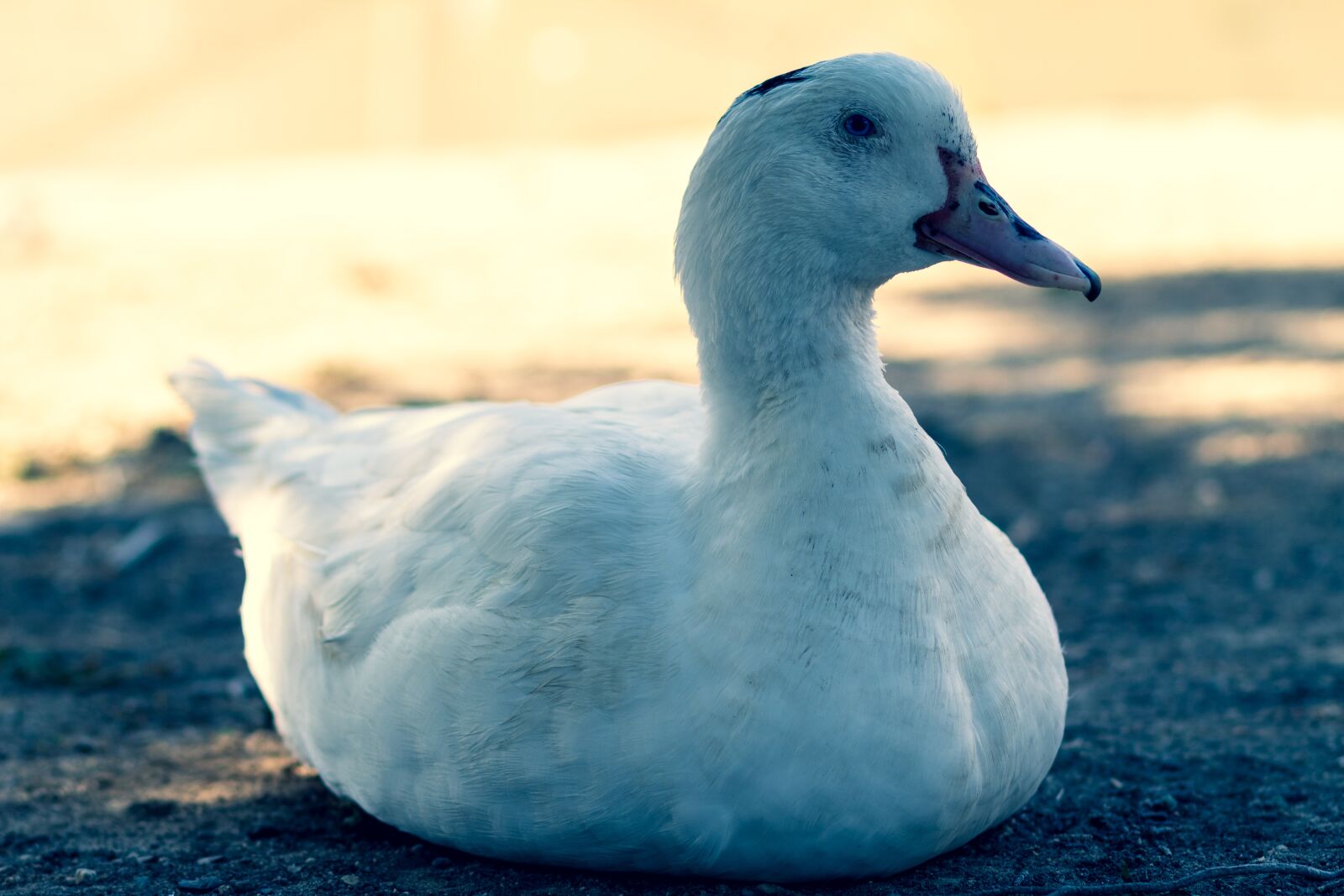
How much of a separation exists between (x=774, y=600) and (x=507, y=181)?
10985 mm

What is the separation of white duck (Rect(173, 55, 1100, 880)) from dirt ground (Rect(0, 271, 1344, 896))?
0.75ft

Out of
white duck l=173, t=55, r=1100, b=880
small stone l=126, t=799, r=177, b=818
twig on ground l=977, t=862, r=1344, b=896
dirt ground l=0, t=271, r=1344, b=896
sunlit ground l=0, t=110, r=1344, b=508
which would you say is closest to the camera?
white duck l=173, t=55, r=1100, b=880

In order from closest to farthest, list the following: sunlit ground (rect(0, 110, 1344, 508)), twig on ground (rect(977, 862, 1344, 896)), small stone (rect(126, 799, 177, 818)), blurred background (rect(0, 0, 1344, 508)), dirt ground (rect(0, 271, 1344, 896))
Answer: twig on ground (rect(977, 862, 1344, 896)) → dirt ground (rect(0, 271, 1344, 896)) → small stone (rect(126, 799, 177, 818)) → sunlit ground (rect(0, 110, 1344, 508)) → blurred background (rect(0, 0, 1344, 508))

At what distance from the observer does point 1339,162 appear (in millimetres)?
13164

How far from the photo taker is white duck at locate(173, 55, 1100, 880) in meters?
2.72

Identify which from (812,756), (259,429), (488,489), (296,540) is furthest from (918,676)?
(259,429)

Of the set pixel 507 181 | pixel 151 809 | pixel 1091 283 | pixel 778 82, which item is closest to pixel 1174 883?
pixel 1091 283

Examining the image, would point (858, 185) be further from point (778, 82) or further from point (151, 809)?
point (151, 809)

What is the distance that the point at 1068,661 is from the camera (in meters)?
4.63

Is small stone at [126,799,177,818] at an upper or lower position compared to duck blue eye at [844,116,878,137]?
lower

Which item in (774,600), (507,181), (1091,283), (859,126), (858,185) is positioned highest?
(507,181)

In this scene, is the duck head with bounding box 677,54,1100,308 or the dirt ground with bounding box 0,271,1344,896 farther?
the dirt ground with bounding box 0,271,1344,896

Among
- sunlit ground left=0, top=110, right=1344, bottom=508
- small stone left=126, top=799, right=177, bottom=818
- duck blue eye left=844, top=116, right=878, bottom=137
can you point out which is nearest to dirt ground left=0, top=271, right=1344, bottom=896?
small stone left=126, top=799, right=177, bottom=818

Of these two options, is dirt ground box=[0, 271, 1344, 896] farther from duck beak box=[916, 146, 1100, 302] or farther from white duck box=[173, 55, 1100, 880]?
duck beak box=[916, 146, 1100, 302]
